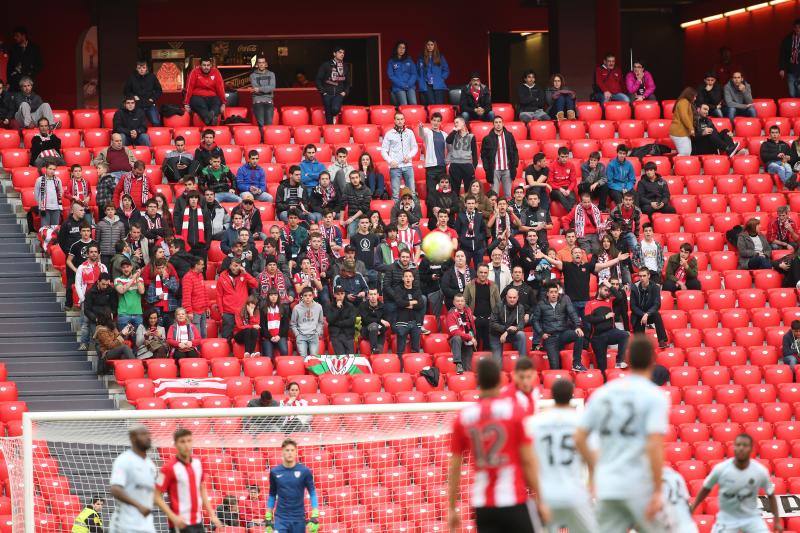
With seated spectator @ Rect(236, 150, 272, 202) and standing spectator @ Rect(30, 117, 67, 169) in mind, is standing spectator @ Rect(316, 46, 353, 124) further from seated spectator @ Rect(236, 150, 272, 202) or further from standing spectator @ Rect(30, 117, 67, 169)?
standing spectator @ Rect(30, 117, 67, 169)

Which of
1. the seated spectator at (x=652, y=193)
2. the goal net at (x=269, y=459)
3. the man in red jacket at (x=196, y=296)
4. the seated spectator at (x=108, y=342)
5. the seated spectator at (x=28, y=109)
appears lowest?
the goal net at (x=269, y=459)

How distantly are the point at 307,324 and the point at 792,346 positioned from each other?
21.1 feet

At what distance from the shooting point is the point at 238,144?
22.8 m

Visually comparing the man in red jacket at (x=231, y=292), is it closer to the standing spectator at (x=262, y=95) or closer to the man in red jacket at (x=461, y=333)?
the man in red jacket at (x=461, y=333)

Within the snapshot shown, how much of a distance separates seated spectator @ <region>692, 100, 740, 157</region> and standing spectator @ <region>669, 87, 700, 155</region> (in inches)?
5.2

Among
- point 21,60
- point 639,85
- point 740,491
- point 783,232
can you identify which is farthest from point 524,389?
point 639,85

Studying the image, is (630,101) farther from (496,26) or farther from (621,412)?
(621,412)

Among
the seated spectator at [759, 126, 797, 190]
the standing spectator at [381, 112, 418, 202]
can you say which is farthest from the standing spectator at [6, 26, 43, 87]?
the seated spectator at [759, 126, 797, 190]

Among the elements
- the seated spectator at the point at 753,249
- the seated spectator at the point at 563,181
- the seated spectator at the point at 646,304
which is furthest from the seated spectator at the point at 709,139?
the seated spectator at the point at 646,304

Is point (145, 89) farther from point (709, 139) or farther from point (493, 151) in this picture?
point (709, 139)

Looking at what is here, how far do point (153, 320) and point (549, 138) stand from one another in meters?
8.31

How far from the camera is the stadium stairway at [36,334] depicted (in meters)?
17.8

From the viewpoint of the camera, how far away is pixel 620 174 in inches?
847

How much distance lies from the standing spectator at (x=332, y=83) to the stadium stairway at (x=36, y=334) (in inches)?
210
